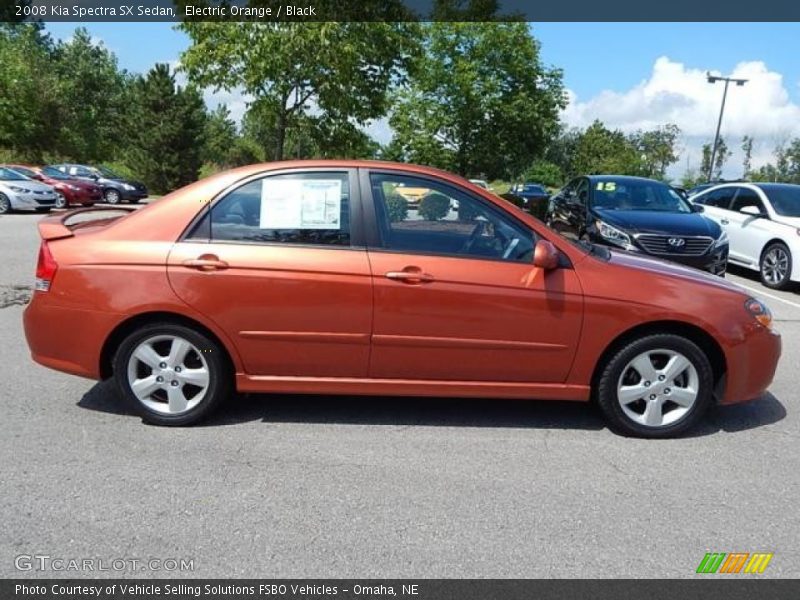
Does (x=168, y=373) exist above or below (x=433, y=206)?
below

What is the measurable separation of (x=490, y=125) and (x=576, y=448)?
1431cm

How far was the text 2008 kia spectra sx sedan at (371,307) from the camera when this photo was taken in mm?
3711

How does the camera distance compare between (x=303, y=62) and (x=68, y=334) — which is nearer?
(x=68, y=334)

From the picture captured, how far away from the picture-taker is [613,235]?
8328 mm

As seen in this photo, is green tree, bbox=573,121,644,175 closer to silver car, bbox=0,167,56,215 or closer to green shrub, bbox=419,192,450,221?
silver car, bbox=0,167,56,215

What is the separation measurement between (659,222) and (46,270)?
732 centimetres

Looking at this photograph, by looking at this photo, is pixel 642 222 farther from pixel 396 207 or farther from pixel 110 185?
pixel 110 185

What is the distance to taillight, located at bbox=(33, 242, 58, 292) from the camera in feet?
12.6

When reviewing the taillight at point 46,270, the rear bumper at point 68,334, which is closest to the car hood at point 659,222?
the rear bumper at point 68,334

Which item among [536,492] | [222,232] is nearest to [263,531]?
[536,492]

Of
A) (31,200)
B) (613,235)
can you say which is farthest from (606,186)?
(31,200)

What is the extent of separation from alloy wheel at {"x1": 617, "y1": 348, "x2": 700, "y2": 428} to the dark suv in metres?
23.4

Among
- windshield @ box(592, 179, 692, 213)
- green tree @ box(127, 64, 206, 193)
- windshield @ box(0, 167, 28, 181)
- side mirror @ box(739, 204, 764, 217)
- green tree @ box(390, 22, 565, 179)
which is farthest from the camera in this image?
green tree @ box(127, 64, 206, 193)
